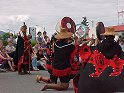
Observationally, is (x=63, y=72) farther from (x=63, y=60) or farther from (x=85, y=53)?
(x=85, y=53)

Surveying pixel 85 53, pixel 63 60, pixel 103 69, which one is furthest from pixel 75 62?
pixel 103 69

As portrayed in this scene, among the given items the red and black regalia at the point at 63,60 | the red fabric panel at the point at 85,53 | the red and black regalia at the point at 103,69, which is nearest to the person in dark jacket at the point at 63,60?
the red and black regalia at the point at 63,60

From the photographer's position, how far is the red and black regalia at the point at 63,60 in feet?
34.8

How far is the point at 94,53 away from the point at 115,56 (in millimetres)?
372

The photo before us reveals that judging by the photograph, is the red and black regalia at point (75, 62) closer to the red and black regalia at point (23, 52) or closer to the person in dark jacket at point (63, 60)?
the person in dark jacket at point (63, 60)

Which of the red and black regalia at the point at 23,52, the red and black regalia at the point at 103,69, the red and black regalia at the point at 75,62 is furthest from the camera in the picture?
the red and black regalia at the point at 23,52

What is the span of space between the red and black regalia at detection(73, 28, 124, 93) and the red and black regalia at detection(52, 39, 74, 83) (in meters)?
3.04

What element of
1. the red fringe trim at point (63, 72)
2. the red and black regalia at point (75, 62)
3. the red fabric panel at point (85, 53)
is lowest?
the red fringe trim at point (63, 72)

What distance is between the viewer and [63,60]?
1066 cm

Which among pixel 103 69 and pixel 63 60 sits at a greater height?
pixel 103 69

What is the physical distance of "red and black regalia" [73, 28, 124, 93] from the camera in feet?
23.6

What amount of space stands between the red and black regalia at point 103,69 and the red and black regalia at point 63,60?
120 inches

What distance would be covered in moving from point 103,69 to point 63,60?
3376 mm

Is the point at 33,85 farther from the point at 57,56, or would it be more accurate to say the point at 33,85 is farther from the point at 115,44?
the point at 115,44
